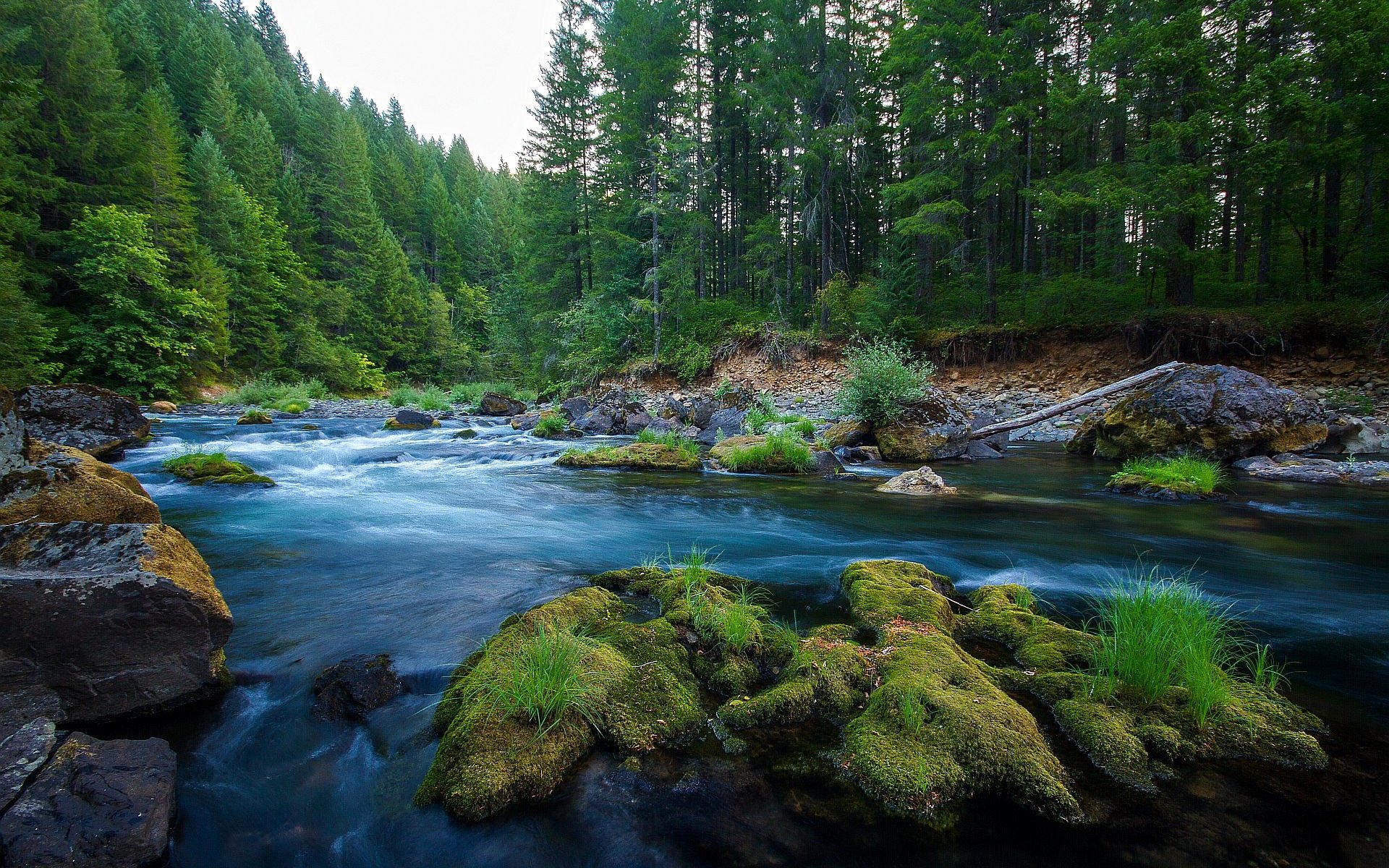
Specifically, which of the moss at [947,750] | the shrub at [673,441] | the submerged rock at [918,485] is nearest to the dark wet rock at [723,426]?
the shrub at [673,441]

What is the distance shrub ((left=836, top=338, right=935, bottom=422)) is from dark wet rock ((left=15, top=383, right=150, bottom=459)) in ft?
48.5

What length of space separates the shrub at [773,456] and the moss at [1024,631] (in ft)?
20.5

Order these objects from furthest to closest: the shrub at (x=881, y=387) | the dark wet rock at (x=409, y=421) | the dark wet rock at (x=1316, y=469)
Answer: the dark wet rock at (x=409, y=421)
the shrub at (x=881, y=387)
the dark wet rock at (x=1316, y=469)

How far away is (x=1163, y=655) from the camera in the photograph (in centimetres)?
265

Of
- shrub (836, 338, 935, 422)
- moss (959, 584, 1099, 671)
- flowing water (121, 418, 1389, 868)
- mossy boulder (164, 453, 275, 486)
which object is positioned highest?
shrub (836, 338, 935, 422)

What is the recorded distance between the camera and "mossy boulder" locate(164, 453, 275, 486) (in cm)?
872

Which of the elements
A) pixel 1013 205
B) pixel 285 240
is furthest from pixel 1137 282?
pixel 285 240

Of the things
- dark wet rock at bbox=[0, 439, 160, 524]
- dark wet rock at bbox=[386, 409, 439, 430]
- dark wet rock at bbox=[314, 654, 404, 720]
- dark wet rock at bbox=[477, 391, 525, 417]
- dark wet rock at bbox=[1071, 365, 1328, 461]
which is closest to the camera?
dark wet rock at bbox=[314, 654, 404, 720]

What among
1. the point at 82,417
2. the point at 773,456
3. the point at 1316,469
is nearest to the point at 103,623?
the point at 773,456

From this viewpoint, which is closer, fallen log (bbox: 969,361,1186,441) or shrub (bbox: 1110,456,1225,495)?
shrub (bbox: 1110,456,1225,495)

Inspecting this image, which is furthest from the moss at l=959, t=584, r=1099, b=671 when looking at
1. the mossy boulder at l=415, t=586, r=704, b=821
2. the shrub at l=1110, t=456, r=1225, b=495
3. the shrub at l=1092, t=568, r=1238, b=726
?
the shrub at l=1110, t=456, r=1225, b=495

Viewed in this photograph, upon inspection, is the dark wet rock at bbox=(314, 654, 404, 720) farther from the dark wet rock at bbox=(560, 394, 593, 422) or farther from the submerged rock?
the dark wet rock at bbox=(560, 394, 593, 422)

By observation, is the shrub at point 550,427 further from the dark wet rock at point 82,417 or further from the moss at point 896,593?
the moss at point 896,593

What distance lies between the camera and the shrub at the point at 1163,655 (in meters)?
2.50
